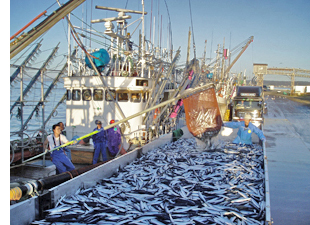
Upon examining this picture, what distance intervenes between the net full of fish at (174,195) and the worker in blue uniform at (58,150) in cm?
131

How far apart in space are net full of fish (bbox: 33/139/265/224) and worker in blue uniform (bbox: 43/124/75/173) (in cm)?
131

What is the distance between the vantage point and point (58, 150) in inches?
219

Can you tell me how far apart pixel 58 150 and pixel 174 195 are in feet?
9.64

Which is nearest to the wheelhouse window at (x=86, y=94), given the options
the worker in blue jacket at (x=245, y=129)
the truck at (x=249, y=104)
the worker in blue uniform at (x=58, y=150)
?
the worker in blue uniform at (x=58, y=150)

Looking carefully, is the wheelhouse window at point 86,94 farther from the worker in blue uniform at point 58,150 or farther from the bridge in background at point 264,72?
the bridge in background at point 264,72

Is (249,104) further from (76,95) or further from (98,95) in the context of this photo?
(76,95)

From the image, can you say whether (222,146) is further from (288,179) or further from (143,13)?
(143,13)

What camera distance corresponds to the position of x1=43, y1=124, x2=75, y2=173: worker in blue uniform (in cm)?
541

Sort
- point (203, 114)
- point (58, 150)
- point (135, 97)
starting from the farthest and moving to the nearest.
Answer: point (135, 97), point (203, 114), point (58, 150)

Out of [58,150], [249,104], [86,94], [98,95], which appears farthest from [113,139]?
[249,104]

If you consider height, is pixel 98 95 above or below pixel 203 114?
above

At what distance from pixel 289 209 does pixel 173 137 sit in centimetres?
473

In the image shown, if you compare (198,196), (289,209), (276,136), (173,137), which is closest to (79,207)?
(198,196)

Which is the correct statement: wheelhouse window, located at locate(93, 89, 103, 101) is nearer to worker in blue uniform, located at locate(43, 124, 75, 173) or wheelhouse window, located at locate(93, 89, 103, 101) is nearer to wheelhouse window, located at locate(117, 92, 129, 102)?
wheelhouse window, located at locate(117, 92, 129, 102)
